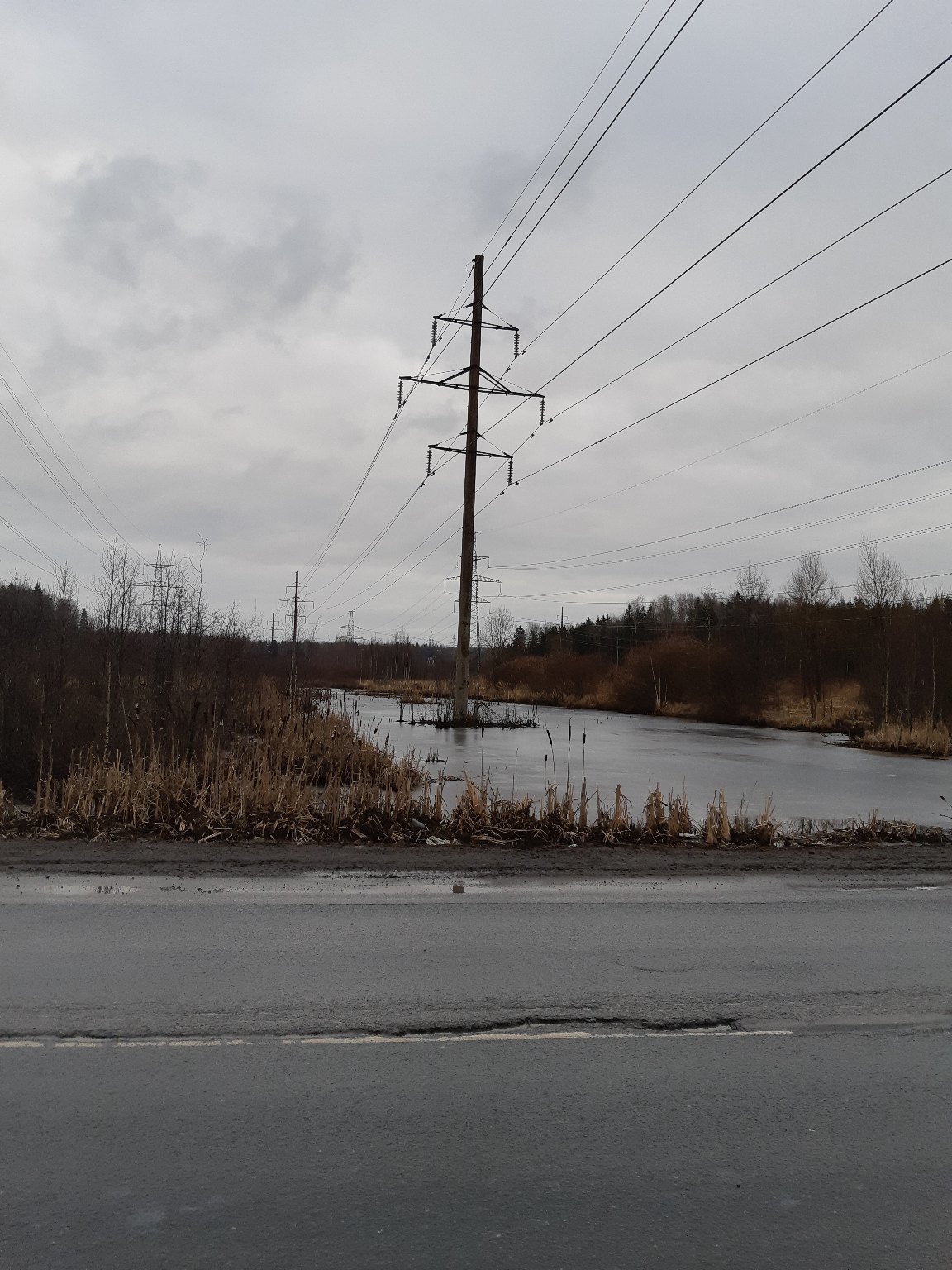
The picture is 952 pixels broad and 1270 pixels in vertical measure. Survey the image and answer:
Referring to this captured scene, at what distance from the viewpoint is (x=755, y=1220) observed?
3.35 m

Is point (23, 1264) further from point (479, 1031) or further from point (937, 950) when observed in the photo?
point (937, 950)

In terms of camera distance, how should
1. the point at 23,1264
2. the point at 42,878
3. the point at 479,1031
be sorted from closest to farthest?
the point at 23,1264
the point at 479,1031
the point at 42,878

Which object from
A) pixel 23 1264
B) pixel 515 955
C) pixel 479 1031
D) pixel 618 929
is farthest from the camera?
pixel 618 929

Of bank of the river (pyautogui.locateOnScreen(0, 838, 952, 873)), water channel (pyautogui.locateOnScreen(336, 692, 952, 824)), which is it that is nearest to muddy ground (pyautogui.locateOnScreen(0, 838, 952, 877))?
bank of the river (pyautogui.locateOnScreen(0, 838, 952, 873))

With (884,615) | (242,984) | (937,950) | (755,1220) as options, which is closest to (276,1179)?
(755,1220)

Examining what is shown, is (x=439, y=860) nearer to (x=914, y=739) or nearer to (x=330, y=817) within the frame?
(x=330, y=817)

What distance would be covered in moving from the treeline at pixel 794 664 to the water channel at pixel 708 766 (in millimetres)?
3581

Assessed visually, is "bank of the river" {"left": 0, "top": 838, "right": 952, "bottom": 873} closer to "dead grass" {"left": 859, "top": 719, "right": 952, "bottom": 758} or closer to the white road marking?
the white road marking

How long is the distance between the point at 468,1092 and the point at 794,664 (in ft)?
168

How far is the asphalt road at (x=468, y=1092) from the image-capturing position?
3.24m

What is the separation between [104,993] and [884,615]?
150 ft

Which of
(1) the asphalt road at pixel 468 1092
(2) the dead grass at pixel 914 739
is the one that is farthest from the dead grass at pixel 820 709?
(1) the asphalt road at pixel 468 1092

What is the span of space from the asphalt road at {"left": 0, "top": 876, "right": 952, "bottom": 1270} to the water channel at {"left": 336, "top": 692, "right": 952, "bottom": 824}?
6.21 m

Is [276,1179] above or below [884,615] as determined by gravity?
below
